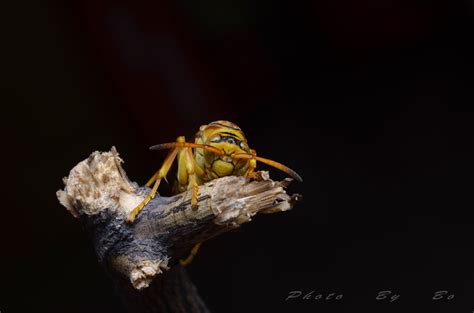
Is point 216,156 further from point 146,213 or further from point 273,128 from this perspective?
point 273,128

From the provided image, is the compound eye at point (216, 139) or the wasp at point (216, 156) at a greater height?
the compound eye at point (216, 139)

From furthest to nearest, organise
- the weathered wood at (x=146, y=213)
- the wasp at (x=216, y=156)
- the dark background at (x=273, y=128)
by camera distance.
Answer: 1. the dark background at (x=273, y=128)
2. the wasp at (x=216, y=156)
3. the weathered wood at (x=146, y=213)

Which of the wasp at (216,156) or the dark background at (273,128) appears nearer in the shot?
the wasp at (216,156)

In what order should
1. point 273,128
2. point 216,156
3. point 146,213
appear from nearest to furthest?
1. point 146,213
2. point 216,156
3. point 273,128

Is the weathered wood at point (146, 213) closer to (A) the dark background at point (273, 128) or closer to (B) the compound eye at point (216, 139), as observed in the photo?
(B) the compound eye at point (216, 139)

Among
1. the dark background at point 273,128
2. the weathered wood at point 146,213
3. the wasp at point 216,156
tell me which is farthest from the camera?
the dark background at point 273,128

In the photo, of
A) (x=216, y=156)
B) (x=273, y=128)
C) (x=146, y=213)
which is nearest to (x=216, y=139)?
(x=216, y=156)

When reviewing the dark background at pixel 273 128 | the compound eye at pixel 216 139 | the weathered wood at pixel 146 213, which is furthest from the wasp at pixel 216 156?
the dark background at pixel 273 128
